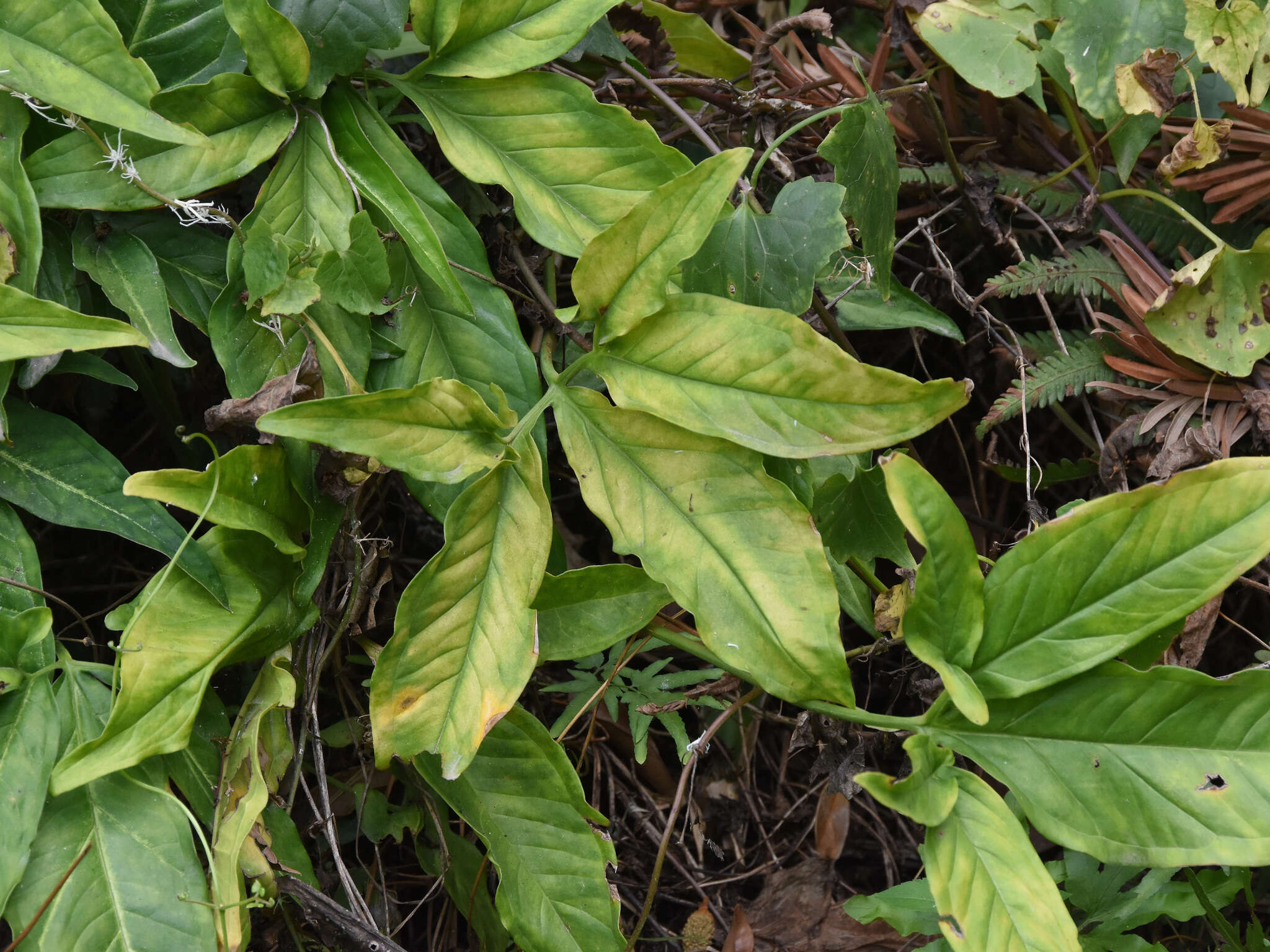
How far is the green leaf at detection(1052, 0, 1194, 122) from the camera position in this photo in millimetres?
1141

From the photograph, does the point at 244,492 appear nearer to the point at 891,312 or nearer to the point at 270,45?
the point at 270,45

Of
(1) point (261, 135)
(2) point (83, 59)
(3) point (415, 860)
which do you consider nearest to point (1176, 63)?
(1) point (261, 135)

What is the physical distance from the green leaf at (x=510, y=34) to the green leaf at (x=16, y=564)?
648 mm

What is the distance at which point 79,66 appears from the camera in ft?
2.93

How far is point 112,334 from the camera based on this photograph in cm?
85

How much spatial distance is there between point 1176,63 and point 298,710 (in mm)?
1296

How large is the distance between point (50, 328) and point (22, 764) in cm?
41

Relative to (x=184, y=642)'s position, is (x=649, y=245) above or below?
above

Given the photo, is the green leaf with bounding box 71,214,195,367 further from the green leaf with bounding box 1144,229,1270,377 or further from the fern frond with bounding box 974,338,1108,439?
the green leaf with bounding box 1144,229,1270,377

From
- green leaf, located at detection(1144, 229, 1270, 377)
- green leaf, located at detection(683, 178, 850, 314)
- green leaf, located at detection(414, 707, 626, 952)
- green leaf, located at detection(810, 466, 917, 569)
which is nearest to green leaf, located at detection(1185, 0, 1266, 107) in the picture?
green leaf, located at detection(1144, 229, 1270, 377)

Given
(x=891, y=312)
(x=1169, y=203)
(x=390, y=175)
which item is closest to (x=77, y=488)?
(x=390, y=175)

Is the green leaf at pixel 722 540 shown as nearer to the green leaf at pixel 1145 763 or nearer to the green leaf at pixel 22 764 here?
the green leaf at pixel 1145 763

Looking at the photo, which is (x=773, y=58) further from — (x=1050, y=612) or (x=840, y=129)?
(x=1050, y=612)

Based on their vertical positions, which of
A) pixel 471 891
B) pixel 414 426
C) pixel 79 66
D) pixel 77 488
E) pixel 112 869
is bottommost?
pixel 471 891
